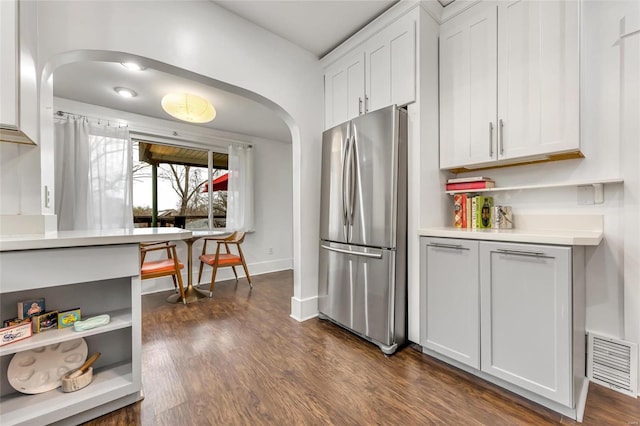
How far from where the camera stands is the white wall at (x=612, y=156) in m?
1.55

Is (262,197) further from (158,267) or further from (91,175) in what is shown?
(91,175)

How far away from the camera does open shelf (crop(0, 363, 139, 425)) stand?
1.18 metres

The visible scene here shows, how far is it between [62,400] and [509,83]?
3207mm

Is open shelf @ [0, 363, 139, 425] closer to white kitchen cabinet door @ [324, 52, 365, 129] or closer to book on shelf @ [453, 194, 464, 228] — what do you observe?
book on shelf @ [453, 194, 464, 228]

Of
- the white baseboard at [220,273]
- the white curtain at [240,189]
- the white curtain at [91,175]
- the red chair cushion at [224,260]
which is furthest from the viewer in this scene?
the white curtain at [240,189]

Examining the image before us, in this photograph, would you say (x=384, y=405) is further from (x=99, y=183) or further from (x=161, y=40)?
(x=99, y=183)

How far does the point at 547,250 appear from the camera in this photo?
4.47ft

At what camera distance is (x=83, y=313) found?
1.47 metres

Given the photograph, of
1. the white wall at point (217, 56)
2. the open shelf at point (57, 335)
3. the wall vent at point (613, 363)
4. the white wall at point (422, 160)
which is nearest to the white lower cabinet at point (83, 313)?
the open shelf at point (57, 335)

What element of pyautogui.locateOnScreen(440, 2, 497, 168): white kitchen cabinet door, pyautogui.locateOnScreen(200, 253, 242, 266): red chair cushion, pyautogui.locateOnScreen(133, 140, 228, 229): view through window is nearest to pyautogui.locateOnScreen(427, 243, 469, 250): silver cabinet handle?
pyautogui.locateOnScreen(440, 2, 497, 168): white kitchen cabinet door

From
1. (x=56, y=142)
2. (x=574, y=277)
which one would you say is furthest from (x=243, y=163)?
(x=574, y=277)

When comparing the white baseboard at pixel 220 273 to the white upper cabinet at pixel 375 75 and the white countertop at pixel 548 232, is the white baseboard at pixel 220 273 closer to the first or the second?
the white upper cabinet at pixel 375 75

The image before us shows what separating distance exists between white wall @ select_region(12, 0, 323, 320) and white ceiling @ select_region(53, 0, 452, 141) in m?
0.15

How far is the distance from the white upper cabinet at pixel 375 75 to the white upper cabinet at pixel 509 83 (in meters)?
0.35
